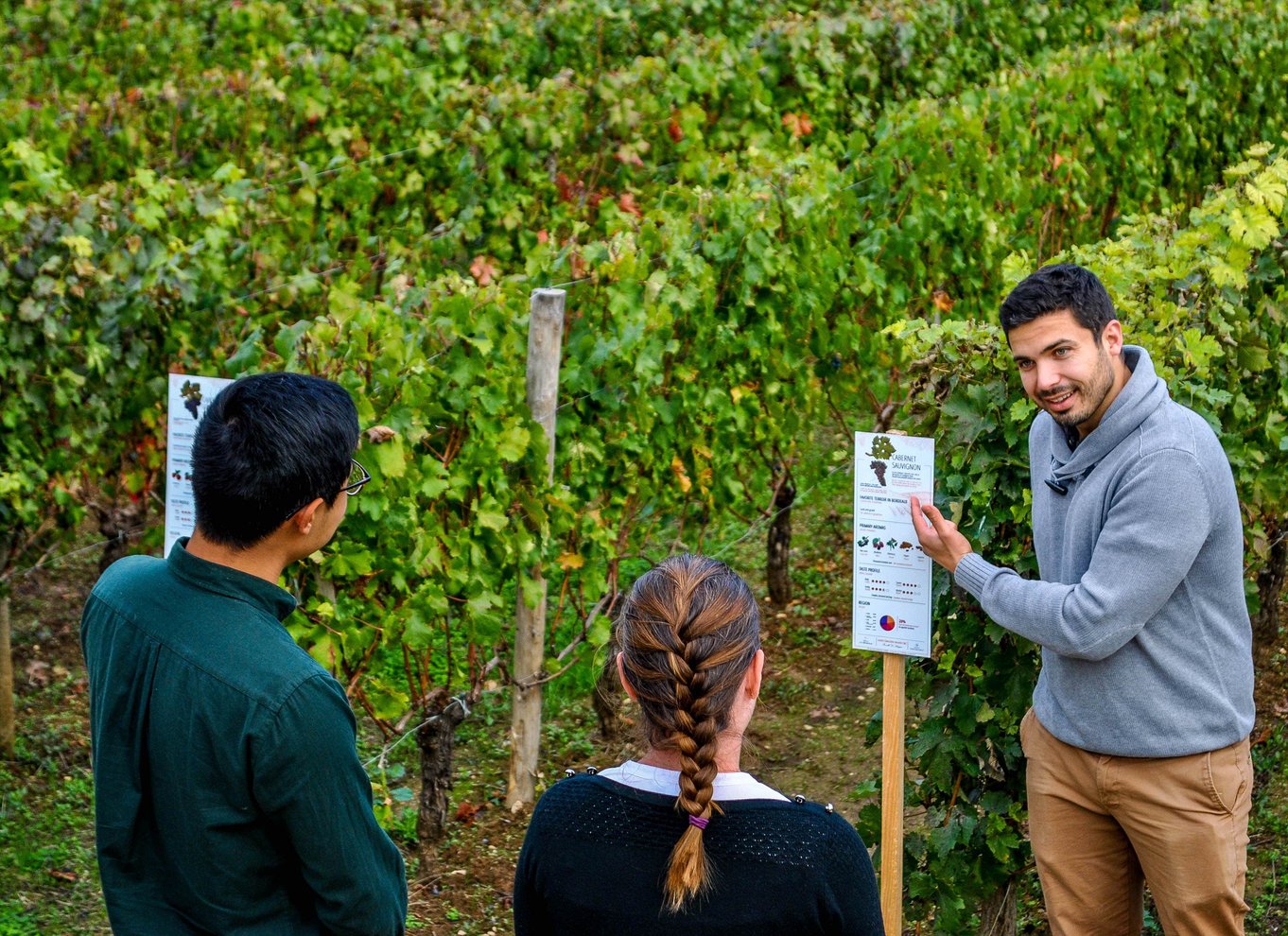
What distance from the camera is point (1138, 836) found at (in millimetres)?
2695

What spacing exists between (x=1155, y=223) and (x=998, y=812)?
2.07 meters

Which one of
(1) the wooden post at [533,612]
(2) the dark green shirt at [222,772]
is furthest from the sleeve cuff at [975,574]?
(1) the wooden post at [533,612]

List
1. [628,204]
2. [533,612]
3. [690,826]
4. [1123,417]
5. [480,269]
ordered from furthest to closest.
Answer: [628,204]
[480,269]
[533,612]
[1123,417]
[690,826]

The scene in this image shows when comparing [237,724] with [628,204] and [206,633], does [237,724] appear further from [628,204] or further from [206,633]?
[628,204]

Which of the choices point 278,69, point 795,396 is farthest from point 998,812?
point 278,69

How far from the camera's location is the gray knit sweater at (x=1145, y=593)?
248cm

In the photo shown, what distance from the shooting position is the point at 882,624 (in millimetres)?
3104

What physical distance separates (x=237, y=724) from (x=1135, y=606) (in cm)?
161

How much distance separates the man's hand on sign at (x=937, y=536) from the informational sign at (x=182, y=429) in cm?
190

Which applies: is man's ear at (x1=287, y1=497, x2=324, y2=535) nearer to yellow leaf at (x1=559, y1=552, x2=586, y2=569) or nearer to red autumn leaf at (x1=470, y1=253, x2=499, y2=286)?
yellow leaf at (x1=559, y1=552, x2=586, y2=569)

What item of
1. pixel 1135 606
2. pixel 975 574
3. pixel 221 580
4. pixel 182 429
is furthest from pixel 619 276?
pixel 221 580

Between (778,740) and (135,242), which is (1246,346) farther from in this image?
(135,242)

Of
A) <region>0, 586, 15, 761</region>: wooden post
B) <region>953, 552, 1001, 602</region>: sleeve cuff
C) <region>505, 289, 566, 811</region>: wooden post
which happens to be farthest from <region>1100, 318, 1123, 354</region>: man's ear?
<region>0, 586, 15, 761</region>: wooden post

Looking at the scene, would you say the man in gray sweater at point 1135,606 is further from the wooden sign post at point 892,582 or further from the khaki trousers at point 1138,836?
the wooden sign post at point 892,582
